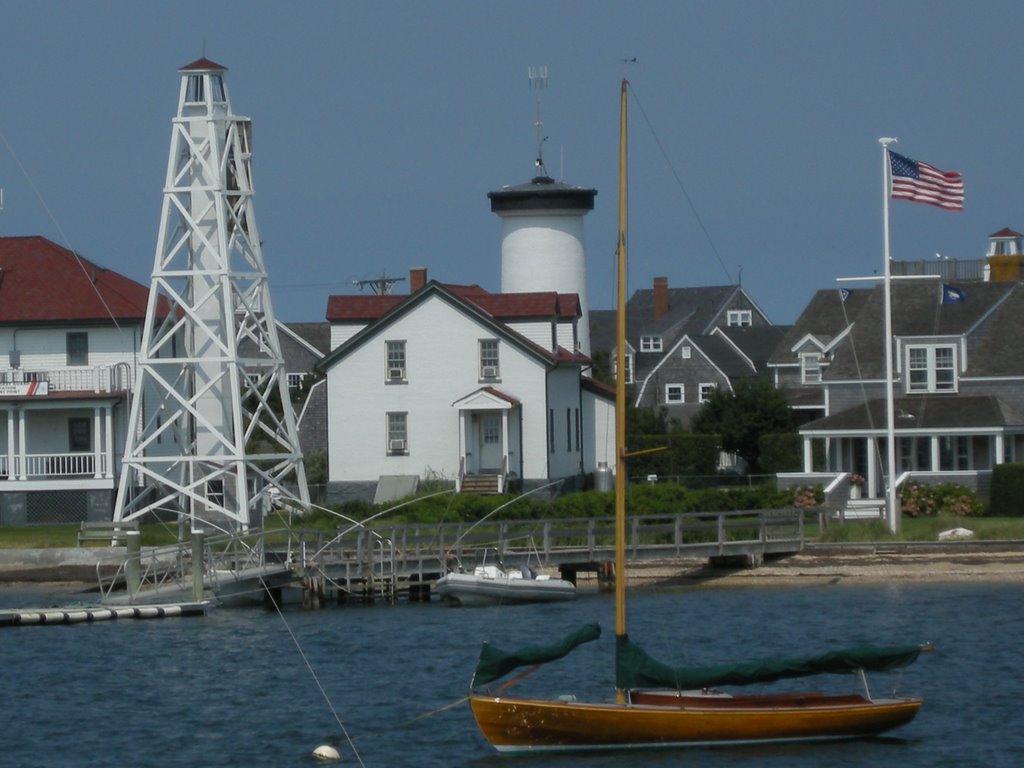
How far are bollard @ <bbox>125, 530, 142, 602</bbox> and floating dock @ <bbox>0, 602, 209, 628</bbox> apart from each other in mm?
1397

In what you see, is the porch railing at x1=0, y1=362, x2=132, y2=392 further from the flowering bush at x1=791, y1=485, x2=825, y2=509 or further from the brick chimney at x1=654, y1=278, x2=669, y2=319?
the brick chimney at x1=654, y1=278, x2=669, y2=319

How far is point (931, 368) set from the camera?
60.0 metres

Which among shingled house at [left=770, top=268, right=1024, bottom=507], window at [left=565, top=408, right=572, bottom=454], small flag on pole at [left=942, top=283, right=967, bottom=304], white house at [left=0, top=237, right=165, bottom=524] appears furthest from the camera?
window at [left=565, top=408, right=572, bottom=454]

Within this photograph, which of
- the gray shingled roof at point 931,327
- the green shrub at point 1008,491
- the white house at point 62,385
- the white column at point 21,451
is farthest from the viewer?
the gray shingled roof at point 931,327

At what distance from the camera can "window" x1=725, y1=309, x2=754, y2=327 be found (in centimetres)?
11275

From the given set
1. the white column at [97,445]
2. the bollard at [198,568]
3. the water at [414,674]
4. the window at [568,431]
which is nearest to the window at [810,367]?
the window at [568,431]

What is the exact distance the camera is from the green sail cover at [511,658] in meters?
25.9

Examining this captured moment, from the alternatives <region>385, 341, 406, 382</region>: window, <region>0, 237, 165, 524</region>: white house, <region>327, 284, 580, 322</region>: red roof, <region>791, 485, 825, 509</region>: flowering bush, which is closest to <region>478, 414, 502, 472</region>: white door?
<region>385, 341, 406, 382</region>: window

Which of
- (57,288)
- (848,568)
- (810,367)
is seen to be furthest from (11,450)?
(810,367)

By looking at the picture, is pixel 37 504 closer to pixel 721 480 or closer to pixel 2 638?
pixel 2 638

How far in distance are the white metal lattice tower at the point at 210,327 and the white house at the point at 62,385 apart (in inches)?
143

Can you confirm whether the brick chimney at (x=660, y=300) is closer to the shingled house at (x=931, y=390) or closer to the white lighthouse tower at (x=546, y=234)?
the white lighthouse tower at (x=546, y=234)

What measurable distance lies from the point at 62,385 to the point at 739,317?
205 ft

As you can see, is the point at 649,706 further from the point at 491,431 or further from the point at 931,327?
the point at 931,327
